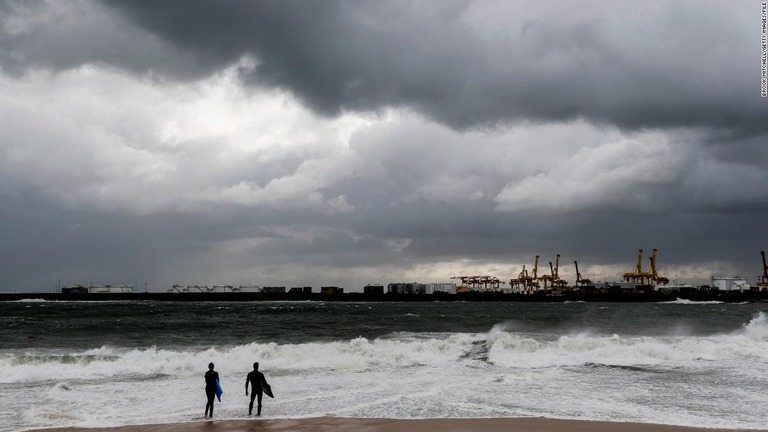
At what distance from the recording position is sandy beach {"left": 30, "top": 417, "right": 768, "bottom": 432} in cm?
1366

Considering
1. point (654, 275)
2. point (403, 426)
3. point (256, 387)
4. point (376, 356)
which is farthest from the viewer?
point (654, 275)

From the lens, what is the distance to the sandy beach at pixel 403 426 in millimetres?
13664

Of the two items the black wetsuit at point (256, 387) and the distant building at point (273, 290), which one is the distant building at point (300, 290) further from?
the black wetsuit at point (256, 387)

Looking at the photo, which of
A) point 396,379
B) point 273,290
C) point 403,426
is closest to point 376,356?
point 396,379

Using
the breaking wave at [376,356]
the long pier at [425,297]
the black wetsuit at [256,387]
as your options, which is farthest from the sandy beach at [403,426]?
the long pier at [425,297]

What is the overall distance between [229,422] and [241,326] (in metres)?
32.2

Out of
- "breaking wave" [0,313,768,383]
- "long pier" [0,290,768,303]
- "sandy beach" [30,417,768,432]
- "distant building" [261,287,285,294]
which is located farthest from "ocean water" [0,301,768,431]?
"distant building" [261,287,285,294]

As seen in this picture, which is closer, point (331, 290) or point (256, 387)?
point (256, 387)

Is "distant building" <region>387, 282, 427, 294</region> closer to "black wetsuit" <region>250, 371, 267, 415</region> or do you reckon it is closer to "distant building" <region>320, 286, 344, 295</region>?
"distant building" <region>320, 286, 344, 295</region>

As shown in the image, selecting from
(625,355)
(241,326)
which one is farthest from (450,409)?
(241,326)

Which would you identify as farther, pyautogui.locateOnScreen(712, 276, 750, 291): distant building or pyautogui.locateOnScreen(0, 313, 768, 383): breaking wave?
pyautogui.locateOnScreen(712, 276, 750, 291): distant building

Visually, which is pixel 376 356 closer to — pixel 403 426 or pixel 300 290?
pixel 403 426

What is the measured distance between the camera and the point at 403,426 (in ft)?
45.9

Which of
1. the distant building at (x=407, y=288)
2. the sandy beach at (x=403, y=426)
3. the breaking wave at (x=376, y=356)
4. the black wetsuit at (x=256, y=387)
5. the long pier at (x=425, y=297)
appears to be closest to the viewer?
the sandy beach at (x=403, y=426)
